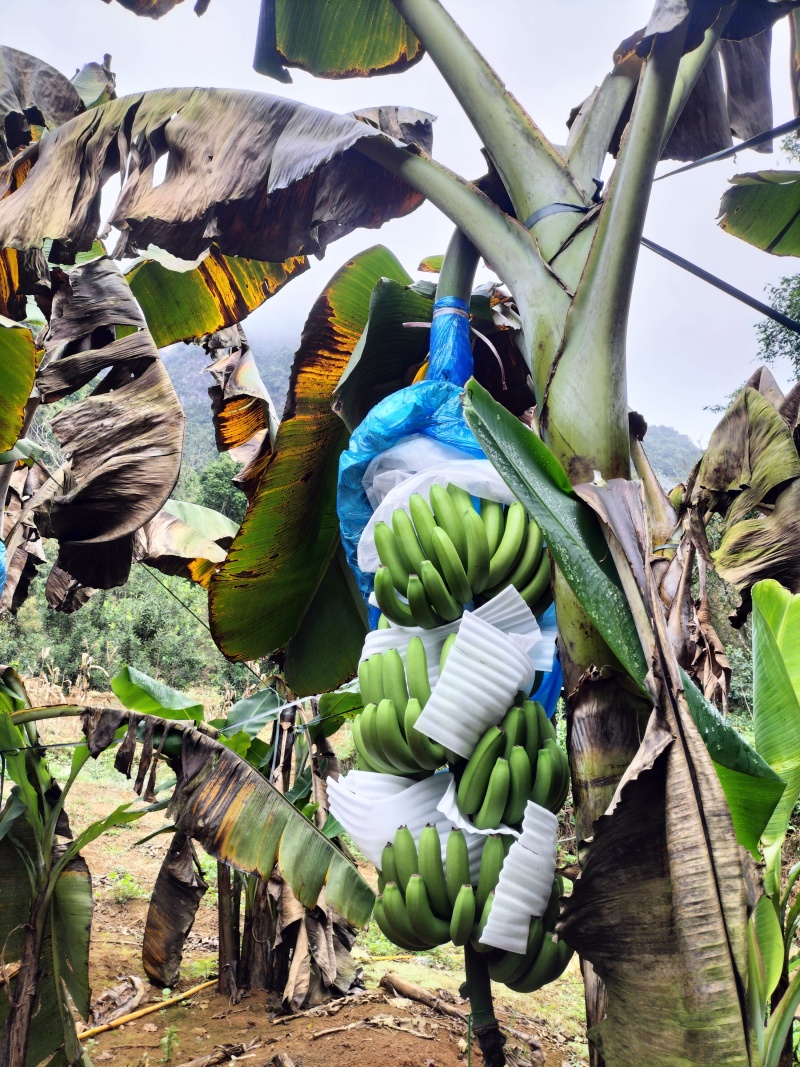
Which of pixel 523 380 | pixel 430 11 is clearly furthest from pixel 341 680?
pixel 430 11

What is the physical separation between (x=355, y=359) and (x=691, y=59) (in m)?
0.83

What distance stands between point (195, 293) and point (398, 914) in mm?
1963

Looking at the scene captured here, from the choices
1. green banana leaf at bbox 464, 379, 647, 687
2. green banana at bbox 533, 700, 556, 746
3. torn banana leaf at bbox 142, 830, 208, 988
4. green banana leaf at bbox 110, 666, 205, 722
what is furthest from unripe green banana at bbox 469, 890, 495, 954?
torn banana leaf at bbox 142, 830, 208, 988

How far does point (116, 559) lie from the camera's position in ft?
4.94

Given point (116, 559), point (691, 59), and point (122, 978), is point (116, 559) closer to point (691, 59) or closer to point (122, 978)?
point (691, 59)

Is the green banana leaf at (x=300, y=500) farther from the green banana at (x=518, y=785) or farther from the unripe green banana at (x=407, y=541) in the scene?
the green banana at (x=518, y=785)

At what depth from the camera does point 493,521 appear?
1.09m

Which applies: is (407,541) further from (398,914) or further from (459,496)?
(398,914)

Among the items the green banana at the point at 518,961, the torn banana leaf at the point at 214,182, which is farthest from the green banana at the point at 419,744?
the torn banana leaf at the point at 214,182

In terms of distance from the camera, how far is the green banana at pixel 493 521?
3.50 feet

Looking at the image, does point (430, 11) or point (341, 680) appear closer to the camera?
point (430, 11)

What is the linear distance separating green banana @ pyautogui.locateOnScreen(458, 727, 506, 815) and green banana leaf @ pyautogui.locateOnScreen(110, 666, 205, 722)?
126cm

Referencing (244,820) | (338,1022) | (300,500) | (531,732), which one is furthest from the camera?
(338,1022)

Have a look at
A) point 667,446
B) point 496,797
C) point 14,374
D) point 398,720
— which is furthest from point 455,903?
point 667,446
